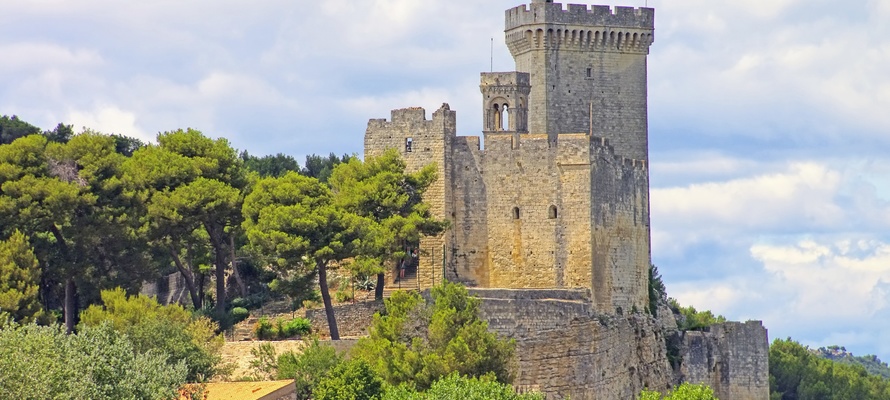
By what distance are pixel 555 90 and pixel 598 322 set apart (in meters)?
9.36

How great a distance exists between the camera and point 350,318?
57.2 meters

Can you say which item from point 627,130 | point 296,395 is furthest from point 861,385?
point 296,395

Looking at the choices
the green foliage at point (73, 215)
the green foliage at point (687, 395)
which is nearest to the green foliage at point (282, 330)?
the green foliage at point (73, 215)

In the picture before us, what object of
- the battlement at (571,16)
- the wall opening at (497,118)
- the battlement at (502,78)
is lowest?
the wall opening at (497,118)

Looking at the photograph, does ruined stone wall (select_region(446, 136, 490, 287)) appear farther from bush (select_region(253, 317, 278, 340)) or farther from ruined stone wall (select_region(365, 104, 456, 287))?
bush (select_region(253, 317, 278, 340))

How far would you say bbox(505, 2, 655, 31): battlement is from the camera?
6419 cm

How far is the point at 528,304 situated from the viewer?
182ft

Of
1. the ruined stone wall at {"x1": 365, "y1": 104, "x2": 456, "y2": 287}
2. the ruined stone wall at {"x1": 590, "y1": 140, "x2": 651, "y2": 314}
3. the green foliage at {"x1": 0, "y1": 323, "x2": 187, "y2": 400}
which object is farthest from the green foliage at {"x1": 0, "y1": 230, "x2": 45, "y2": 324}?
the ruined stone wall at {"x1": 590, "y1": 140, "x2": 651, "y2": 314}

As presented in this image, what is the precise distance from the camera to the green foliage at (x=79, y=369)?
4025 cm

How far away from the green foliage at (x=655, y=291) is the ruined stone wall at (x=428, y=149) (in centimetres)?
725

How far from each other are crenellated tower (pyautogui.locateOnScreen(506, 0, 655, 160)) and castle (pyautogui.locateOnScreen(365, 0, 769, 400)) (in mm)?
41

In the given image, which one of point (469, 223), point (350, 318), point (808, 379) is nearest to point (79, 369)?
point (350, 318)

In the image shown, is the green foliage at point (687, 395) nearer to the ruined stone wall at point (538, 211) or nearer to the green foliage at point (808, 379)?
the ruined stone wall at point (538, 211)

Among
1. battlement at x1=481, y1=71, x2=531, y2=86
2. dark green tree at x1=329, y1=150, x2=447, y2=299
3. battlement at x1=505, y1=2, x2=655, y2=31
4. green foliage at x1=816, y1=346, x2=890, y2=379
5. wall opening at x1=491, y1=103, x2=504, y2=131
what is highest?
battlement at x1=505, y1=2, x2=655, y2=31
